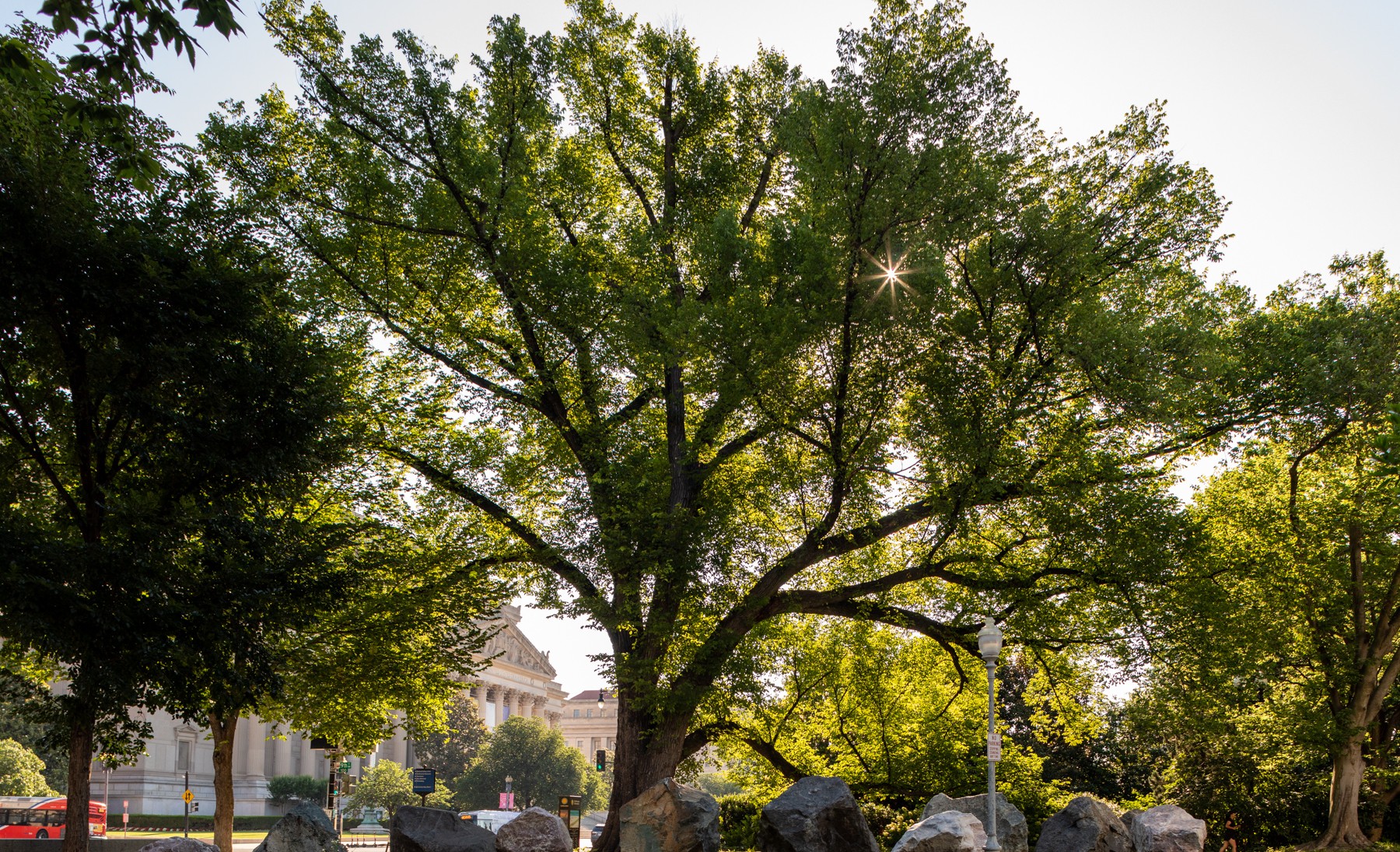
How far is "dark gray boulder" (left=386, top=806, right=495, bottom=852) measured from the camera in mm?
16391

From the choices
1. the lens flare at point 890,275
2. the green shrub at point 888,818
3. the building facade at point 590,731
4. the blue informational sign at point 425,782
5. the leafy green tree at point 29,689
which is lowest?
the building facade at point 590,731

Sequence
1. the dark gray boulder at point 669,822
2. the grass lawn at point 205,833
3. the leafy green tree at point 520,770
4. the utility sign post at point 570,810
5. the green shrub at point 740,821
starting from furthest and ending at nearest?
1. the leafy green tree at point 520,770
2. the grass lawn at point 205,833
3. the utility sign post at point 570,810
4. the green shrub at point 740,821
5. the dark gray boulder at point 669,822

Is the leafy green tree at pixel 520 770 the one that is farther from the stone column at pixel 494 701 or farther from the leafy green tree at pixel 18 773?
the leafy green tree at pixel 18 773

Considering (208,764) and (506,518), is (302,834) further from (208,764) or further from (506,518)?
(208,764)

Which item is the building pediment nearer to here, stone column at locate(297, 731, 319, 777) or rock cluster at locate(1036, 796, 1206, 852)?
stone column at locate(297, 731, 319, 777)

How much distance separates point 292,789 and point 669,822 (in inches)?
2567

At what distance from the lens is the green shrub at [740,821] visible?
27500 millimetres

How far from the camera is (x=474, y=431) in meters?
21.9

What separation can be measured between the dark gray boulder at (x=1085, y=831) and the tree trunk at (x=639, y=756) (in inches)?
263

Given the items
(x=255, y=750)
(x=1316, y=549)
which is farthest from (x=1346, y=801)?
(x=255, y=750)

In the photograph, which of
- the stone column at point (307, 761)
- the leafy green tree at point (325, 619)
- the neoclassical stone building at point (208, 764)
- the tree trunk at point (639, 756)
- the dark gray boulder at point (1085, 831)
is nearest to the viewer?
the leafy green tree at point (325, 619)

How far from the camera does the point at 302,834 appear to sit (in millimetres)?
14812

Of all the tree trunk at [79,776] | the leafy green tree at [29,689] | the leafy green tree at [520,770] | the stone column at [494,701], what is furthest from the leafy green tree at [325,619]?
the stone column at [494,701]

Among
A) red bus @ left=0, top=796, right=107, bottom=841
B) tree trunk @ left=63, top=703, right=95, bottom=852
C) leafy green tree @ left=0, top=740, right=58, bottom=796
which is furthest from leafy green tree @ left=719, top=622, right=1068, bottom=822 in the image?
leafy green tree @ left=0, top=740, right=58, bottom=796
